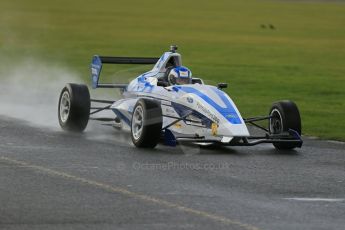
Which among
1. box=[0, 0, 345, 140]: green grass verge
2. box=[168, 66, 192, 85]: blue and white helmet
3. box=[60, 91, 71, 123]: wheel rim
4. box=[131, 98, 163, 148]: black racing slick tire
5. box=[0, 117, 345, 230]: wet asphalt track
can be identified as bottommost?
box=[0, 117, 345, 230]: wet asphalt track

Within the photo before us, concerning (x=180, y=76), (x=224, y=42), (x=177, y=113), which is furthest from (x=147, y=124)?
(x=224, y=42)

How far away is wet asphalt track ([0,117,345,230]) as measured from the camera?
974 centimetres

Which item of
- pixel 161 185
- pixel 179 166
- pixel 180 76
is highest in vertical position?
pixel 180 76

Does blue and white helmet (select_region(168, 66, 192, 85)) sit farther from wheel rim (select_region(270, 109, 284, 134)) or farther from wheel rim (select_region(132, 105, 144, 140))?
wheel rim (select_region(270, 109, 284, 134))

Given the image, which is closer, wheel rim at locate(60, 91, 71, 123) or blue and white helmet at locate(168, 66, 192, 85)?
blue and white helmet at locate(168, 66, 192, 85)

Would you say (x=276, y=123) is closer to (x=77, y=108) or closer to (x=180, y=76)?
(x=180, y=76)

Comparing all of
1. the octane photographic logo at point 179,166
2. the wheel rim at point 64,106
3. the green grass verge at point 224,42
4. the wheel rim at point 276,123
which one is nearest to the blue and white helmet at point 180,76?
the wheel rim at point 276,123

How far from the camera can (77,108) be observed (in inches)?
634

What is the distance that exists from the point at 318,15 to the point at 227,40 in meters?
27.5

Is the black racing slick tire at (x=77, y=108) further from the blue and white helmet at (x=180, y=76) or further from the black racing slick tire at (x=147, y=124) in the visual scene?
the black racing slick tire at (x=147, y=124)

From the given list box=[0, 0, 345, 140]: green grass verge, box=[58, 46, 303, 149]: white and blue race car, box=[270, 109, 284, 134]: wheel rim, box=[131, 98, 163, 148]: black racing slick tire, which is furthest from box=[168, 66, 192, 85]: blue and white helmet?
box=[0, 0, 345, 140]: green grass verge

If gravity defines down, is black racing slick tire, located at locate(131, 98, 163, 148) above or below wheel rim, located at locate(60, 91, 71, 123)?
below

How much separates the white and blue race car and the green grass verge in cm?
247

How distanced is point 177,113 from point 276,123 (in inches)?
57.3
